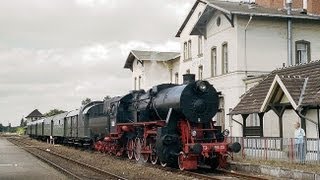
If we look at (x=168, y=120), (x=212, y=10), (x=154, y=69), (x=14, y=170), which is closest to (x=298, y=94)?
(x=168, y=120)

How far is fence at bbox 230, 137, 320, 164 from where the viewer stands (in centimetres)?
1748

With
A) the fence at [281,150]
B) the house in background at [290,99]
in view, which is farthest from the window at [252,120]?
the fence at [281,150]

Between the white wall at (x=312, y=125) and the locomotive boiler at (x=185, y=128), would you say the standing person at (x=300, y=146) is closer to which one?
the white wall at (x=312, y=125)

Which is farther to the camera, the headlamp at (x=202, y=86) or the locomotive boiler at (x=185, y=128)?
the headlamp at (x=202, y=86)

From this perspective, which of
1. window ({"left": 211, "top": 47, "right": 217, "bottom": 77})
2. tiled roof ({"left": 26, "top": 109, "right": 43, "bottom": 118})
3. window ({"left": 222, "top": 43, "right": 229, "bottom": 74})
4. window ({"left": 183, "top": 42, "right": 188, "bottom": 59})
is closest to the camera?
window ({"left": 222, "top": 43, "right": 229, "bottom": 74})

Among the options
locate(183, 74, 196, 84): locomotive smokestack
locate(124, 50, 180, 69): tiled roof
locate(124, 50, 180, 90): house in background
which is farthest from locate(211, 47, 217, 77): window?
locate(124, 50, 180, 69): tiled roof

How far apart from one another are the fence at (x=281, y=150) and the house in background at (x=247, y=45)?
6277mm

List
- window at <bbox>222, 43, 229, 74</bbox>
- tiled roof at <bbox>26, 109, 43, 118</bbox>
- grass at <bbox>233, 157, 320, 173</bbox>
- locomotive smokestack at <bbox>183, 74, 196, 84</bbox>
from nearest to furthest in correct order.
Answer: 1. grass at <bbox>233, 157, 320, 173</bbox>
2. locomotive smokestack at <bbox>183, 74, 196, 84</bbox>
3. window at <bbox>222, 43, 229, 74</bbox>
4. tiled roof at <bbox>26, 109, 43, 118</bbox>

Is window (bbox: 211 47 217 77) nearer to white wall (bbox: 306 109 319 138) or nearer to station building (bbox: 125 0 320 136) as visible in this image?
station building (bbox: 125 0 320 136)

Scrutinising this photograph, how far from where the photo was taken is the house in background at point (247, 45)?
29.1m

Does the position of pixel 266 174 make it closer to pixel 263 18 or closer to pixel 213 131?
pixel 213 131

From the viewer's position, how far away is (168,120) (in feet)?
58.1

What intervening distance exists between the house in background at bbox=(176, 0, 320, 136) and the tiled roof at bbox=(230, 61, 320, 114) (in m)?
4.39

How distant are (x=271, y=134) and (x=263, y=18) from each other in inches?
299
